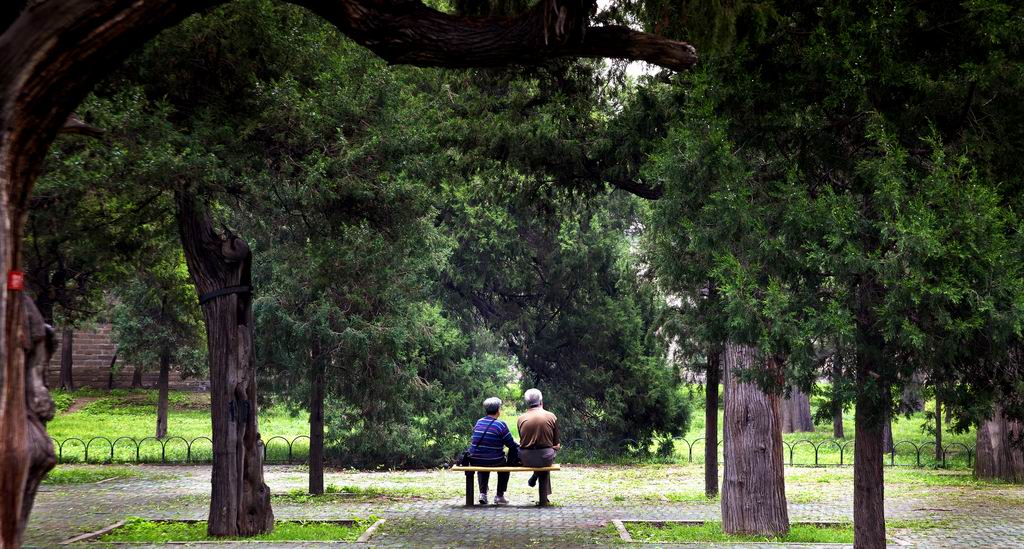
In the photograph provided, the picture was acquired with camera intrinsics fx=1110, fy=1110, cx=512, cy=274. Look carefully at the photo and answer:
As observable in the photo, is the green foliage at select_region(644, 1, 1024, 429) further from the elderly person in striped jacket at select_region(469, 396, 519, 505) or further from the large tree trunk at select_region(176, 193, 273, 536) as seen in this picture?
the elderly person in striped jacket at select_region(469, 396, 519, 505)

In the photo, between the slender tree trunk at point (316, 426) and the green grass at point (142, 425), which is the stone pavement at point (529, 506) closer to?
the slender tree trunk at point (316, 426)

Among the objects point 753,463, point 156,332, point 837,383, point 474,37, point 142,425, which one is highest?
point 474,37

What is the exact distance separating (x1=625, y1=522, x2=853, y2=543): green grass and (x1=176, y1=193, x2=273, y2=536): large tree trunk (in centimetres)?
456

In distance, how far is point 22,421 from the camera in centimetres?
543

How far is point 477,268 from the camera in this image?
3234 centimetres

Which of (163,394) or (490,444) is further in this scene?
(163,394)

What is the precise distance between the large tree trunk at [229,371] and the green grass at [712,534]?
456 cm

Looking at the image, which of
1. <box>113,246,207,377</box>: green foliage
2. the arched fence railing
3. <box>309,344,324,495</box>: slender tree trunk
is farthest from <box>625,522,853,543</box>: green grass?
<box>113,246,207,377</box>: green foliage

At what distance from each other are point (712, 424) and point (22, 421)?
46.2ft

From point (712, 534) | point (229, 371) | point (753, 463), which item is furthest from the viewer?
point (712, 534)

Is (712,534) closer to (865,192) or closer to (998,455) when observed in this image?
(865,192)

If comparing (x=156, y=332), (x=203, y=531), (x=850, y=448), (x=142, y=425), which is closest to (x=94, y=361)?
(x=142, y=425)

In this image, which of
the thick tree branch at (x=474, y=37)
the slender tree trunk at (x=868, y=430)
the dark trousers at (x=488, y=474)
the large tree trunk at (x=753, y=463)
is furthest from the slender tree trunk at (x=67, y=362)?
the thick tree branch at (x=474, y=37)

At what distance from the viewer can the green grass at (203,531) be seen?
12.6 meters
